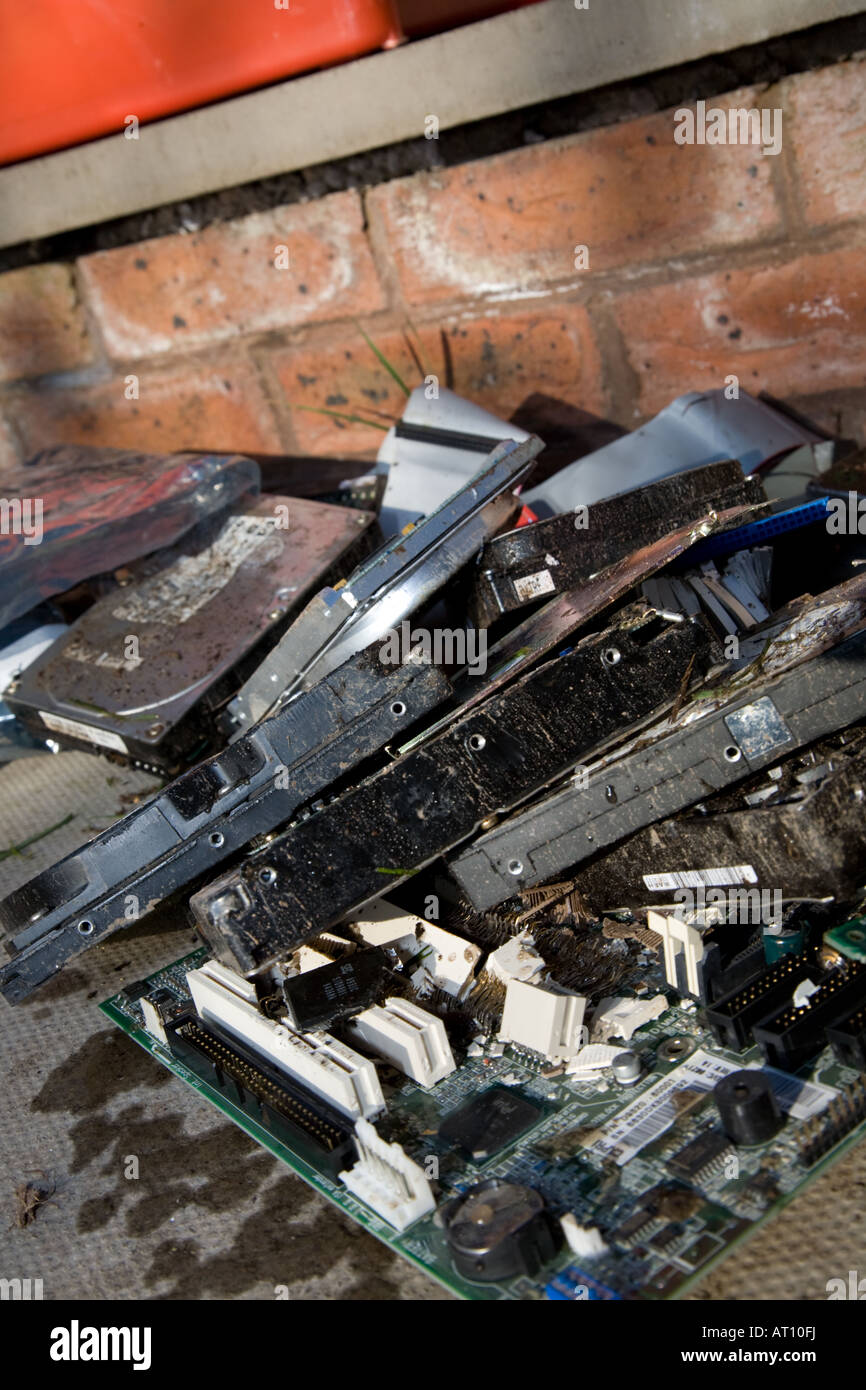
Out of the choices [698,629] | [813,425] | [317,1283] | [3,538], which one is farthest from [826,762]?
[3,538]

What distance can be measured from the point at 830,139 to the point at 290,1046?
2.14m

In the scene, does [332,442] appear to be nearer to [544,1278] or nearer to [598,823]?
[598,823]

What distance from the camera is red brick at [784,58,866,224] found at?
2494 millimetres

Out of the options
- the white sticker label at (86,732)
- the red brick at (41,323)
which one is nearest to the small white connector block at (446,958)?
the white sticker label at (86,732)

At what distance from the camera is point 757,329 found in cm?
277

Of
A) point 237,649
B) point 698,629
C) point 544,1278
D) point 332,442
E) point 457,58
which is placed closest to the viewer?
point 544,1278

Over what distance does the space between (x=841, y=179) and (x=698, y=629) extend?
1416 millimetres

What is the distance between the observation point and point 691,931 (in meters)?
1.57

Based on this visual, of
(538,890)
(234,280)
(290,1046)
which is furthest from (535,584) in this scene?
(234,280)

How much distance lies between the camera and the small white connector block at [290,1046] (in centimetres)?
155

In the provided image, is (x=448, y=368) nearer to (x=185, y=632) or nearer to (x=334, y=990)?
(x=185, y=632)

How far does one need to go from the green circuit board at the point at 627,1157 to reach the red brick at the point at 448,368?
1.81 metres

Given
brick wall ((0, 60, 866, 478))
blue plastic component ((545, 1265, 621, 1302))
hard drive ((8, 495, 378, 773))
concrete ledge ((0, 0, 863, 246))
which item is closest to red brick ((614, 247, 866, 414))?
brick wall ((0, 60, 866, 478))

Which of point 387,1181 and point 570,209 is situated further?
point 570,209
